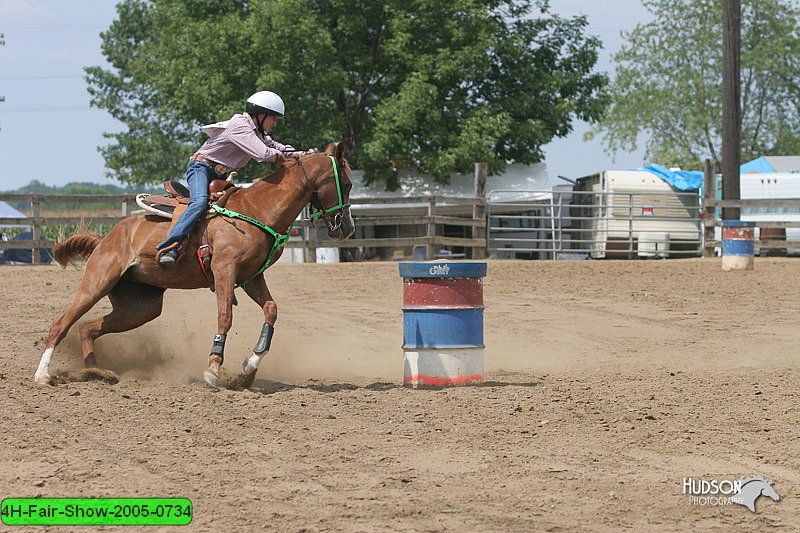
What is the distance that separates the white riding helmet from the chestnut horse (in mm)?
462

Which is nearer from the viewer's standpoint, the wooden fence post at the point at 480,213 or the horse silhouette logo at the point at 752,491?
the horse silhouette logo at the point at 752,491

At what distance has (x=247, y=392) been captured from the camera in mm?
8539

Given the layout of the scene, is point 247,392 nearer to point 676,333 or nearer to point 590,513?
point 590,513

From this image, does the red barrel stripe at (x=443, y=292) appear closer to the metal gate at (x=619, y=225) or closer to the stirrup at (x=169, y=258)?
the stirrup at (x=169, y=258)

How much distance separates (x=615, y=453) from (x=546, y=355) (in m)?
5.56

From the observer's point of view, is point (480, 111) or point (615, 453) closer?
point (615, 453)

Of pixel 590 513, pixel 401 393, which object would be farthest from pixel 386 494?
pixel 401 393

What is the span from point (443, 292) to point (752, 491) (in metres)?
3.84

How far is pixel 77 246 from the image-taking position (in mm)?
9922

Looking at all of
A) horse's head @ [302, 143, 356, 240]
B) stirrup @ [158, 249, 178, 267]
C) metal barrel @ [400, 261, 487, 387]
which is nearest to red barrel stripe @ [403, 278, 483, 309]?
metal barrel @ [400, 261, 487, 387]

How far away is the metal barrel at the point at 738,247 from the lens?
20531 millimetres

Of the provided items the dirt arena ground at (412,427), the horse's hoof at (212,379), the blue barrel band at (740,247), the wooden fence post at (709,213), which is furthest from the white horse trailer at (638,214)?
the horse's hoof at (212,379)

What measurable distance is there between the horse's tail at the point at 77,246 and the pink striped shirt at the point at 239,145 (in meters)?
1.53

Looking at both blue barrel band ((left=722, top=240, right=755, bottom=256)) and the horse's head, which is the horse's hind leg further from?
blue barrel band ((left=722, top=240, right=755, bottom=256))
